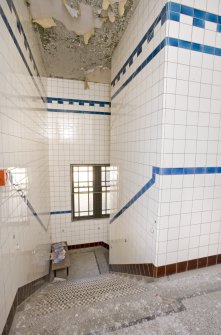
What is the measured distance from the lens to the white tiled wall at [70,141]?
448 centimetres

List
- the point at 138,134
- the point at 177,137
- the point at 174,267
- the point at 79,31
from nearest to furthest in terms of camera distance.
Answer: the point at 177,137 < the point at 174,267 < the point at 138,134 < the point at 79,31

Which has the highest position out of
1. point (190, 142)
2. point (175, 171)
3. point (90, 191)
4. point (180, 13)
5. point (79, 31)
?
point (79, 31)

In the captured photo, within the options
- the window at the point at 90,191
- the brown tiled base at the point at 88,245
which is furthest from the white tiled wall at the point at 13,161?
the brown tiled base at the point at 88,245

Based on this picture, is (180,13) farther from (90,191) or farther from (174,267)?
(90,191)

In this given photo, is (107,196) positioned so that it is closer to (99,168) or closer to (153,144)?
(99,168)

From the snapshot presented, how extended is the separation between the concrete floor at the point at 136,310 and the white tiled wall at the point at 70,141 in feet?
9.17

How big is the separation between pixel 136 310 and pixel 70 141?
3823 mm

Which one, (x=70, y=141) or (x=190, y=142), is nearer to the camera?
(x=190, y=142)

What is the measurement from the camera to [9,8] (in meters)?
1.66

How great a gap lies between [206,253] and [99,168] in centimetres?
333

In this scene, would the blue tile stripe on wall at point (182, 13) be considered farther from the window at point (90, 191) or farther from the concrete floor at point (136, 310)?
the window at point (90, 191)

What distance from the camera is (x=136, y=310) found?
1.68 m

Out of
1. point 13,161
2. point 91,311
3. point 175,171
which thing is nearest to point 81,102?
point 13,161

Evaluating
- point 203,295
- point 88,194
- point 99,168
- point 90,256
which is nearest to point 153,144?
point 203,295
